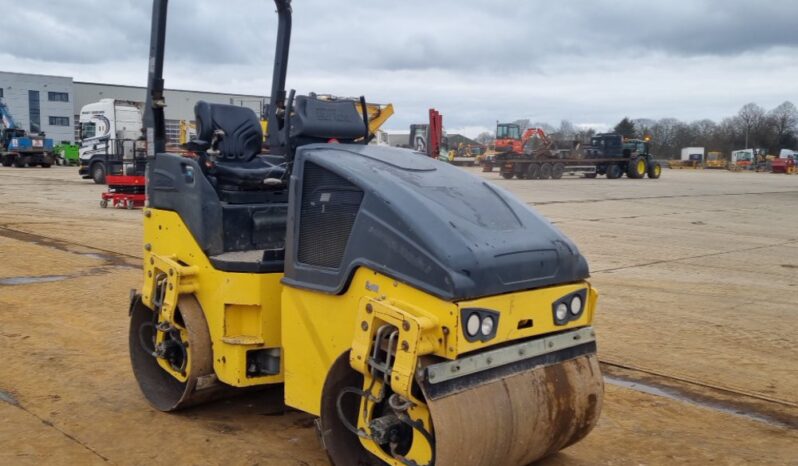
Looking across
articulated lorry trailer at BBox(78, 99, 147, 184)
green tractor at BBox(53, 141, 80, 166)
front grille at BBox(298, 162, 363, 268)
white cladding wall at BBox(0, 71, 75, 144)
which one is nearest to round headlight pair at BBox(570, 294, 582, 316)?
front grille at BBox(298, 162, 363, 268)

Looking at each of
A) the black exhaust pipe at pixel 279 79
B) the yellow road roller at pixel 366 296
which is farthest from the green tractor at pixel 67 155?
the yellow road roller at pixel 366 296

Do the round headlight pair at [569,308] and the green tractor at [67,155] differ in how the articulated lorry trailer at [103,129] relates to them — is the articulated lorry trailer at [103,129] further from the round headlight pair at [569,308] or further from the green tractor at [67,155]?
the round headlight pair at [569,308]

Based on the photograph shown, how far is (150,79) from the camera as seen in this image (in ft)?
15.9

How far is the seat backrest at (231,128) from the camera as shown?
4.90 metres

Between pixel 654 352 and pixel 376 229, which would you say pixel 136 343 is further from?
pixel 654 352

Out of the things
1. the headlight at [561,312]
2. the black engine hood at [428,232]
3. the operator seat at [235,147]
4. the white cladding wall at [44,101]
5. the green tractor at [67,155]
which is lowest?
the green tractor at [67,155]

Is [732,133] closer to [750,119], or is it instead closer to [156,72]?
[750,119]

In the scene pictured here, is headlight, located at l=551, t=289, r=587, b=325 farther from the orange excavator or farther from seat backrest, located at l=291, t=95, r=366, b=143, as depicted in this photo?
the orange excavator

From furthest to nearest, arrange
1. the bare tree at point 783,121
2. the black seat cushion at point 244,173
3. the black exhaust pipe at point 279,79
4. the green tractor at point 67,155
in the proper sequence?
the bare tree at point 783,121 → the green tractor at point 67,155 → the black exhaust pipe at point 279,79 → the black seat cushion at point 244,173

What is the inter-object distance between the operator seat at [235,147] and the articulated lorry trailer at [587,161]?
35727 millimetres

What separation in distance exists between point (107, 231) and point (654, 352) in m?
11.2

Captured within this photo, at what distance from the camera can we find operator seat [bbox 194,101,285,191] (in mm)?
4668

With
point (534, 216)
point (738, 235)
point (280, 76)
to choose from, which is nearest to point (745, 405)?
point (534, 216)

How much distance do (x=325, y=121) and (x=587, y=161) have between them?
39809 mm
